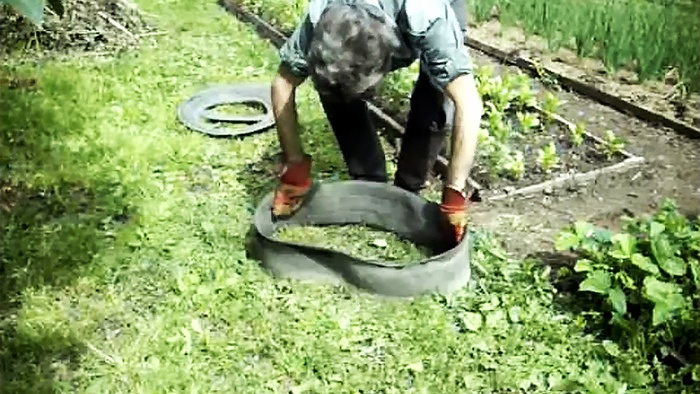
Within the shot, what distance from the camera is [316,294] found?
3.23 meters

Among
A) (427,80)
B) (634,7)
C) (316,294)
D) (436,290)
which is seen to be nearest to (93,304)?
(316,294)

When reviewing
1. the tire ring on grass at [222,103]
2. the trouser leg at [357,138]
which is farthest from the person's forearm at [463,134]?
the tire ring on grass at [222,103]

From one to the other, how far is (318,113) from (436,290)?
1.90 m

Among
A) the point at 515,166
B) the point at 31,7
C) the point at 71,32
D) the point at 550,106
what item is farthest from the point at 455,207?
the point at 71,32

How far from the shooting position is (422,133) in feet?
12.1

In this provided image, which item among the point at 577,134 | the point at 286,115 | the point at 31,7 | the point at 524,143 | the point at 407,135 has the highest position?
the point at 31,7

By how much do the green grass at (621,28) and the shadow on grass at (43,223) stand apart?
2649 millimetres

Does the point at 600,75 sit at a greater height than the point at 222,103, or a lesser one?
greater

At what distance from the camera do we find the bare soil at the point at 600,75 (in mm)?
4730

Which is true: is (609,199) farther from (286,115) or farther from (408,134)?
(286,115)

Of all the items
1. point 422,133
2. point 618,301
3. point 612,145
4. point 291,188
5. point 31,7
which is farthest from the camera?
point 612,145

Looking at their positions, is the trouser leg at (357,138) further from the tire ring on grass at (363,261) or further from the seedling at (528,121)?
the seedling at (528,121)

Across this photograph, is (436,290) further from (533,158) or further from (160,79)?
(160,79)

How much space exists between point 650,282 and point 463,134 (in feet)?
2.39
